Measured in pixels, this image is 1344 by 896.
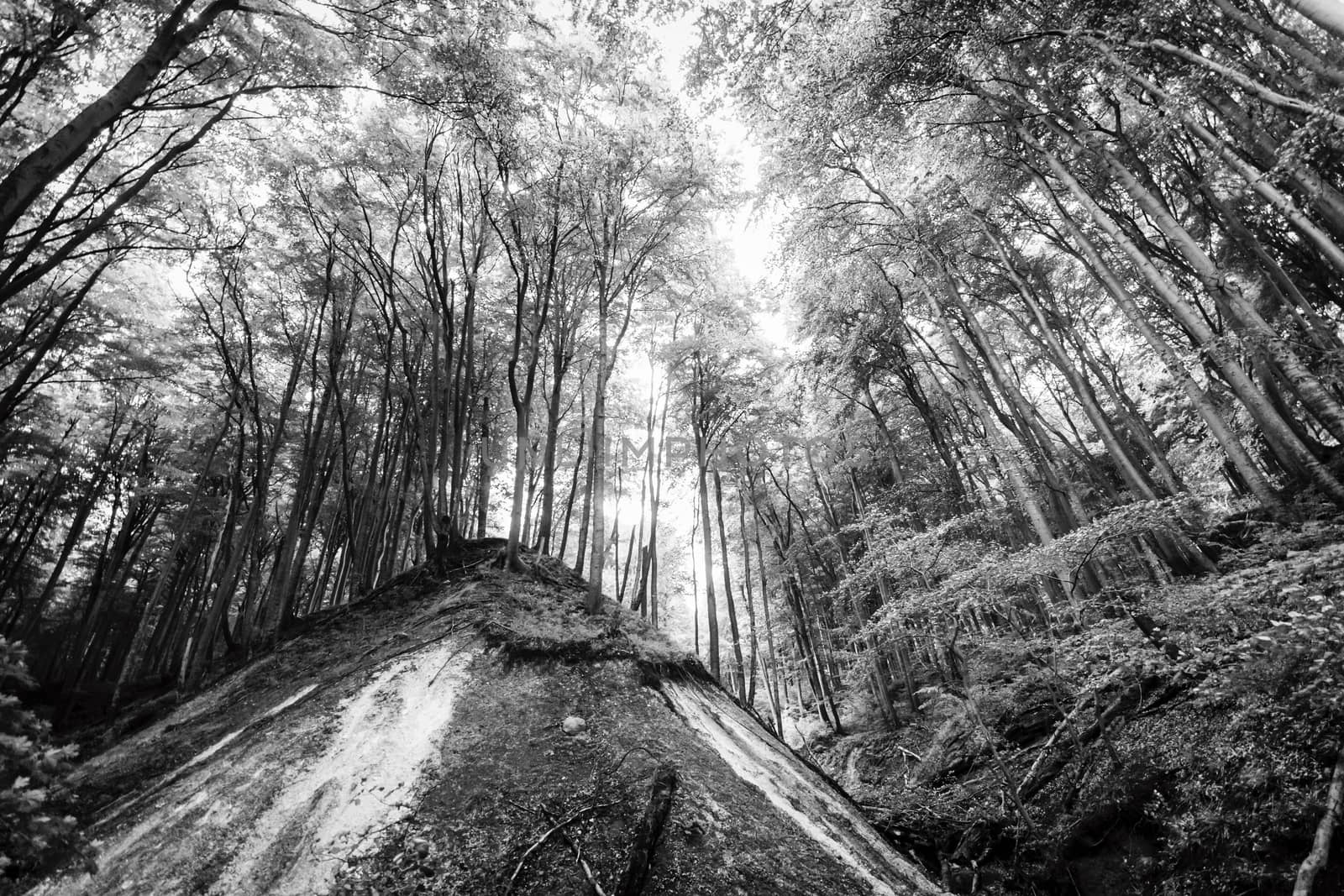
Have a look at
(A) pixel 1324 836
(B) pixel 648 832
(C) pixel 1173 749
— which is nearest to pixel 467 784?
(B) pixel 648 832

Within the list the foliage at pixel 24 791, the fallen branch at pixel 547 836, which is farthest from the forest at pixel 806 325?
the fallen branch at pixel 547 836

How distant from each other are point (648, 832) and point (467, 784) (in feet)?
3.34

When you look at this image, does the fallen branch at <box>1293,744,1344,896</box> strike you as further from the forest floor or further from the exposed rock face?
the exposed rock face

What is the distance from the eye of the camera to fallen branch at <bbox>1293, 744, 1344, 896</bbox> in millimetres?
2693

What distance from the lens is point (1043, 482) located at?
7895mm

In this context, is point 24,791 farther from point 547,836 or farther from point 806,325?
point 806,325

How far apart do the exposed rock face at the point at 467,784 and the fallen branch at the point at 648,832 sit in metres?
0.02

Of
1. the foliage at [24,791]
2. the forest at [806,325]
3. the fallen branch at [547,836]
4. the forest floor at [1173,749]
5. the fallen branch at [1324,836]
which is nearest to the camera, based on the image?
the foliage at [24,791]

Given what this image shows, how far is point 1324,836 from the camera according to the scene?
279 centimetres

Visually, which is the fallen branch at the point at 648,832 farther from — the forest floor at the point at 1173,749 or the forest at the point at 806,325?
the forest floor at the point at 1173,749

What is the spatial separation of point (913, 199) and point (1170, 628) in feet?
29.2

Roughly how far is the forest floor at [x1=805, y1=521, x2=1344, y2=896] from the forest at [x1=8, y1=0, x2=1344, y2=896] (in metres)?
0.03

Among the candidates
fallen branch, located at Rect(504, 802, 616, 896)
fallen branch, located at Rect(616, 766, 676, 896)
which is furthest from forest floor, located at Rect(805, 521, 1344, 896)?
fallen branch, located at Rect(504, 802, 616, 896)

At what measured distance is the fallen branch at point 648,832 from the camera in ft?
8.00
